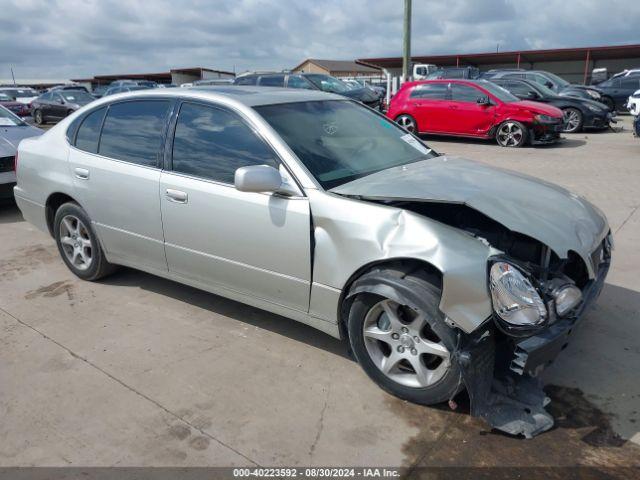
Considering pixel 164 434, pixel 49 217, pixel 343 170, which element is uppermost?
pixel 343 170

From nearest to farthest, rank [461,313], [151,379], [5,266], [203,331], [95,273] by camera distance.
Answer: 1. [461,313]
2. [151,379]
3. [203,331]
4. [95,273]
5. [5,266]

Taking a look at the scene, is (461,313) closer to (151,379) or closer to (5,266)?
(151,379)

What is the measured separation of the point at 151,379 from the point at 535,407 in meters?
2.22

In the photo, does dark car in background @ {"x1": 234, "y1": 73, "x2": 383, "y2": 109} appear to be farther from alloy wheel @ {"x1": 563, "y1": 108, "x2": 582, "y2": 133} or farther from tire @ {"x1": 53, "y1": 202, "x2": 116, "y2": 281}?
tire @ {"x1": 53, "y1": 202, "x2": 116, "y2": 281}

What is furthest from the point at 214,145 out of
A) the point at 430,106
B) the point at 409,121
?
the point at 409,121

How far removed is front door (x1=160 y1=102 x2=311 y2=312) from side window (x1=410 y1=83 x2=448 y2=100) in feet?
33.9

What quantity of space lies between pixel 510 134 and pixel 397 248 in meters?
10.5

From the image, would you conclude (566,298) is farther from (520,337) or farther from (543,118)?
(543,118)

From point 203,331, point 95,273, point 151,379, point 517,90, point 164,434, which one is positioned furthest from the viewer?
point 517,90

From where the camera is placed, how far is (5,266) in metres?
5.25

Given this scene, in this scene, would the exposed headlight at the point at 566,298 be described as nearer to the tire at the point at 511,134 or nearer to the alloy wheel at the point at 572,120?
the tire at the point at 511,134

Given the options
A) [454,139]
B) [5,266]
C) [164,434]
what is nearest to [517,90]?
[454,139]

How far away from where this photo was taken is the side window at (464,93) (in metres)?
12.4

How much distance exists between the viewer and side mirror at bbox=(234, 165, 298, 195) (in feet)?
9.90
